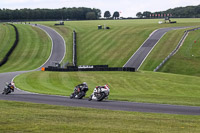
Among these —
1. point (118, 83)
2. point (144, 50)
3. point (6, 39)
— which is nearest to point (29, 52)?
point (6, 39)

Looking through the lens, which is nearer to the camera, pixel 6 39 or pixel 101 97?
pixel 101 97

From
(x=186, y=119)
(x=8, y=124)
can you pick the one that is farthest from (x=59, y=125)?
(x=186, y=119)

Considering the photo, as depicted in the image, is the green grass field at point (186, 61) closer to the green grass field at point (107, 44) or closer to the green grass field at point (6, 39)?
the green grass field at point (107, 44)

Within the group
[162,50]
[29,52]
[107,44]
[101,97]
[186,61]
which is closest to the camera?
[101,97]

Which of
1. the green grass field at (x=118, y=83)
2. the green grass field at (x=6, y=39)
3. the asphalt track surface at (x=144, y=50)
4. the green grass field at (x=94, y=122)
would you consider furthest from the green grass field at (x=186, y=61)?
the green grass field at (x=94, y=122)

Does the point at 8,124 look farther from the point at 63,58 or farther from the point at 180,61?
the point at 63,58

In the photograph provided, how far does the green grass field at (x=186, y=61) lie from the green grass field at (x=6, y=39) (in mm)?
39815

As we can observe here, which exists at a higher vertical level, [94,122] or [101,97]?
[94,122]

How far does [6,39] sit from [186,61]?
170 ft

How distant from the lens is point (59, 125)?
1755cm

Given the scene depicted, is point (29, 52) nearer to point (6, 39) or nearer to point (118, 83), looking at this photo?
point (6, 39)

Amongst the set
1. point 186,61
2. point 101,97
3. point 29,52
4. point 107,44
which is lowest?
point 186,61

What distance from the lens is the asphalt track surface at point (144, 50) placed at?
79938 millimetres

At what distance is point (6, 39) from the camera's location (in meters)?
106
